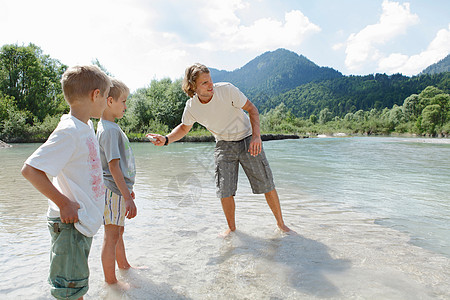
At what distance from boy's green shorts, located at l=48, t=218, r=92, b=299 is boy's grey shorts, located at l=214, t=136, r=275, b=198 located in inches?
76.3

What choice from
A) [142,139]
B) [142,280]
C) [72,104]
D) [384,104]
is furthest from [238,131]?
[384,104]

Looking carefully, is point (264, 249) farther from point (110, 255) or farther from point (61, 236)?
point (61, 236)

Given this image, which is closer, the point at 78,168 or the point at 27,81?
the point at 78,168

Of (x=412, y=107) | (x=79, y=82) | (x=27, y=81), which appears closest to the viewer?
(x=79, y=82)

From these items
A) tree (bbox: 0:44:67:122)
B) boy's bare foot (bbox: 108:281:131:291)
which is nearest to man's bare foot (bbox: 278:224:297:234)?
boy's bare foot (bbox: 108:281:131:291)

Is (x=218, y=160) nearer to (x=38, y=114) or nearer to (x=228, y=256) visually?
(x=228, y=256)

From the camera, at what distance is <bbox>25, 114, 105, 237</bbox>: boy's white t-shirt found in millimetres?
1325

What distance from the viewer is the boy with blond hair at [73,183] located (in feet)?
4.29

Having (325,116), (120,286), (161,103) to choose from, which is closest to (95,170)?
(120,286)

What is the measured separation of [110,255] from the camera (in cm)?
203

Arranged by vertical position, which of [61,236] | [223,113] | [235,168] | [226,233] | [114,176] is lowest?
[226,233]

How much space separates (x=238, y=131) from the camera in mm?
3232

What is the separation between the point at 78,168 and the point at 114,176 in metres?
0.50

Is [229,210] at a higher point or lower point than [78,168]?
lower
